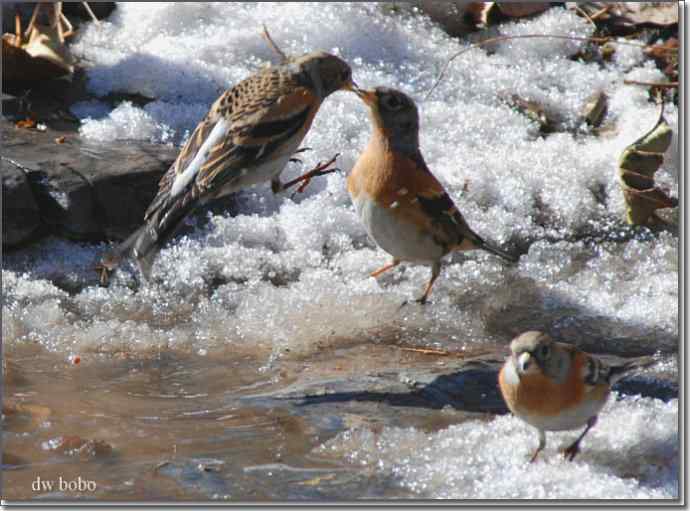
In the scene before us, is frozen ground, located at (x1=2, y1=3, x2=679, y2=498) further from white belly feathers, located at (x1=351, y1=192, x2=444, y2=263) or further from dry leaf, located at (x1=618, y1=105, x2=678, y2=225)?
white belly feathers, located at (x1=351, y1=192, x2=444, y2=263)

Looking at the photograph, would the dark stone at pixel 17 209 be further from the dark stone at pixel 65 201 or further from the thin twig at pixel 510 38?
the thin twig at pixel 510 38

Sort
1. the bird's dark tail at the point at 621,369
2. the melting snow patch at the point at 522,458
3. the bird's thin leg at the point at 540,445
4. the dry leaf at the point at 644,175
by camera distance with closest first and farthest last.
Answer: the melting snow patch at the point at 522,458, the bird's thin leg at the point at 540,445, the bird's dark tail at the point at 621,369, the dry leaf at the point at 644,175

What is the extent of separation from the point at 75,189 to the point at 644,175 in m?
3.49

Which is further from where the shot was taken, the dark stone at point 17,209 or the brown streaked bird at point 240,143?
the dark stone at point 17,209

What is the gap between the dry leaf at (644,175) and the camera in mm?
7414

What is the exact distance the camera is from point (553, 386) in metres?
4.85

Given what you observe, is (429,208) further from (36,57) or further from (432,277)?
(36,57)

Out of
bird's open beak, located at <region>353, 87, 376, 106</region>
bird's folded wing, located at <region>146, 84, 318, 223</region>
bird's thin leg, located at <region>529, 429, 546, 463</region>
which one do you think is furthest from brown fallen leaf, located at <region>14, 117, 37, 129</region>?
bird's thin leg, located at <region>529, 429, 546, 463</region>

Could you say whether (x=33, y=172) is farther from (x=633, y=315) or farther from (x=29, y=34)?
(x=633, y=315)

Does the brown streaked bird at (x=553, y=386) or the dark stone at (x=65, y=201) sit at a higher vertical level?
the brown streaked bird at (x=553, y=386)

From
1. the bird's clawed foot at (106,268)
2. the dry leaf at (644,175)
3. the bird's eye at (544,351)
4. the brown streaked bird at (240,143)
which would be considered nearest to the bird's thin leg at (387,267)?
the brown streaked bird at (240,143)

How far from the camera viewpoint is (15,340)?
20.5 ft

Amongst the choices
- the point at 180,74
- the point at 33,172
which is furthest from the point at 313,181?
the point at 33,172

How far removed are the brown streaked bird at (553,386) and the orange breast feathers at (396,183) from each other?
132cm
